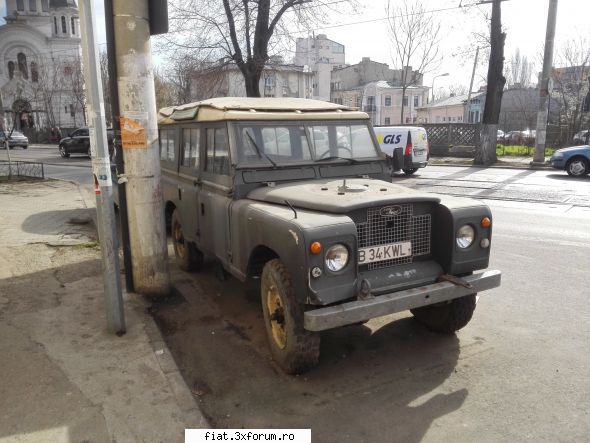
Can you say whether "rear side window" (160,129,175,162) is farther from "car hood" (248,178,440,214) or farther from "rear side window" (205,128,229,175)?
"car hood" (248,178,440,214)

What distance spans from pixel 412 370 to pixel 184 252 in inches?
143

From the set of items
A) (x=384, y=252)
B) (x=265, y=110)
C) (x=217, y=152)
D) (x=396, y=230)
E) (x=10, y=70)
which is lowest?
(x=384, y=252)

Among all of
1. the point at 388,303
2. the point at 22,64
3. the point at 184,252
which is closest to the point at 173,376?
the point at 388,303

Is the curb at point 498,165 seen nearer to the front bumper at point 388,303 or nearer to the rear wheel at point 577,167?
the rear wheel at point 577,167

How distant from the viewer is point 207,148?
5301mm

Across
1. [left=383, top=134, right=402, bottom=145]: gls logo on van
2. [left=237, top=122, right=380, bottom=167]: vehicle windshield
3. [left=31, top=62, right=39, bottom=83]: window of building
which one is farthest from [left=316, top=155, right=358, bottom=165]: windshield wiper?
[left=31, top=62, right=39, bottom=83]: window of building

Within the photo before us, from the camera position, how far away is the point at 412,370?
3.89 meters

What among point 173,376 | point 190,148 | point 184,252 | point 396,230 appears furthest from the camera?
point 184,252

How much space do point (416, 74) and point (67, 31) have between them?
1751 inches

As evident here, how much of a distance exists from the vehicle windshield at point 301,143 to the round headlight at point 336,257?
158 cm

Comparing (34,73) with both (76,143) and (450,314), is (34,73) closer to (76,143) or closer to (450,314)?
(76,143)

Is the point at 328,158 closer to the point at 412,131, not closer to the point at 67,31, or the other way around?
the point at 412,131

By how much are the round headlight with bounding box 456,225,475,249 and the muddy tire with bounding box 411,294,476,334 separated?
0.53 meters

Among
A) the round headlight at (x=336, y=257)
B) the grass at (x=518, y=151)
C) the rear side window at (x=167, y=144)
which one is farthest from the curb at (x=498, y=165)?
the round headlight at (x=336, y=257)
